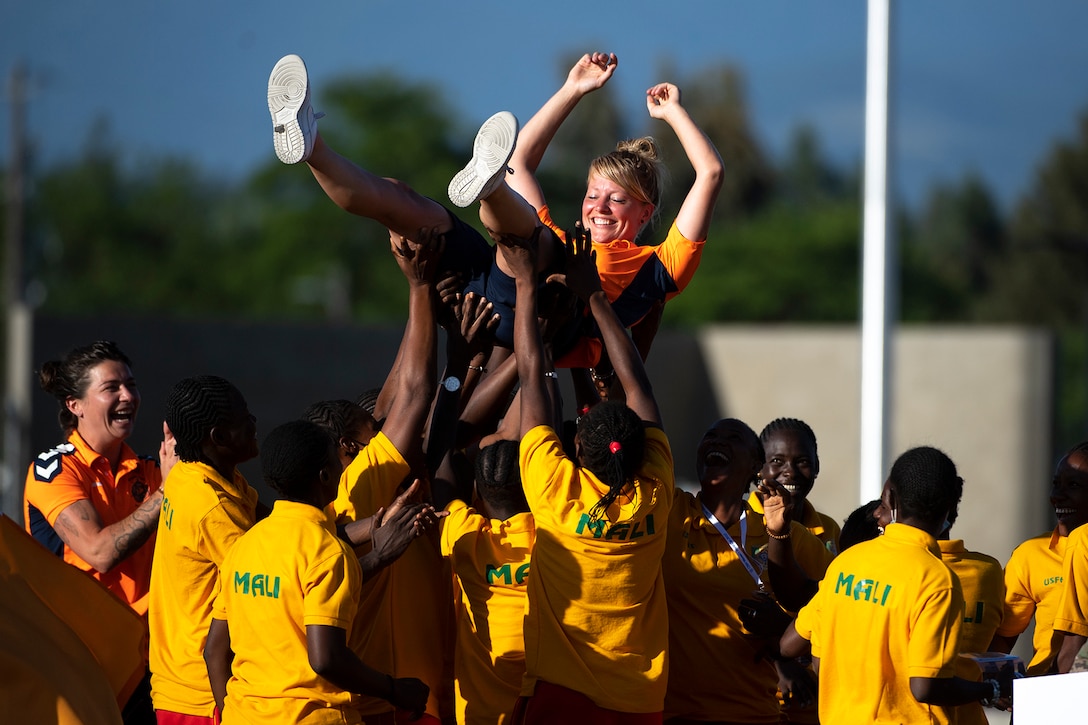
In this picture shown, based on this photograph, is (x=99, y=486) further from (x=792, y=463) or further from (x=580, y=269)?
(x=792, y=463)

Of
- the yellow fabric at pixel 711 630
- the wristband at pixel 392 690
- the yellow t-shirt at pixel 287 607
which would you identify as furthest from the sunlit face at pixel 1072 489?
the yellow t-shirt at pixel 287 607

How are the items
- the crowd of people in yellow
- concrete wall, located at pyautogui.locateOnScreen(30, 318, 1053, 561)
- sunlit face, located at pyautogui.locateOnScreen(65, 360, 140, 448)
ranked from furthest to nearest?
concrete wall, located at pyautogui.locateOnScreen(30, 318, 1053, 561), sunlit face, located at pyautogui.locateOnScreen(65, 360, 140, 448), the crowd of people in yellow

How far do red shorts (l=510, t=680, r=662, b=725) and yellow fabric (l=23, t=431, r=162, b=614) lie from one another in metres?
1.58

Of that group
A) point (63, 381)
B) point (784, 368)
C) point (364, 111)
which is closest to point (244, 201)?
point (364, 111)

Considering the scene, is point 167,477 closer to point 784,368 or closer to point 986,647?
point 986,647

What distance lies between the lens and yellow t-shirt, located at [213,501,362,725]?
3615 mm

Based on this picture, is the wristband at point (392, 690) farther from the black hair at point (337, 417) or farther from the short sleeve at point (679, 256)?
the short sleeve at point (679, 256)

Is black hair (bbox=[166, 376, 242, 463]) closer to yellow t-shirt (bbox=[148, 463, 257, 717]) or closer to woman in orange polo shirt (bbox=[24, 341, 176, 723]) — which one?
yellow t-shirt (bbox=[148, 463, 257, 717])

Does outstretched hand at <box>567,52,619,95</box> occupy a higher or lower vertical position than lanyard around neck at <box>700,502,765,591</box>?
higher

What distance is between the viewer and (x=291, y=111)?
4.33 metres

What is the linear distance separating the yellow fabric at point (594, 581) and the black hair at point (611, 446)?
4 cm

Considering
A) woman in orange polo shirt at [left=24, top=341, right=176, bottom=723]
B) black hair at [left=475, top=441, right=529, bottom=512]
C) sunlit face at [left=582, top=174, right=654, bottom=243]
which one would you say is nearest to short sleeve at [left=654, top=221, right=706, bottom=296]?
sunlit face at [left=582, top=174, right=654, bottom=243]

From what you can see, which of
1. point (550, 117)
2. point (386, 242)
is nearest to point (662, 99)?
point (550, 117)

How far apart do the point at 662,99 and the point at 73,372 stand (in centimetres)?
263
